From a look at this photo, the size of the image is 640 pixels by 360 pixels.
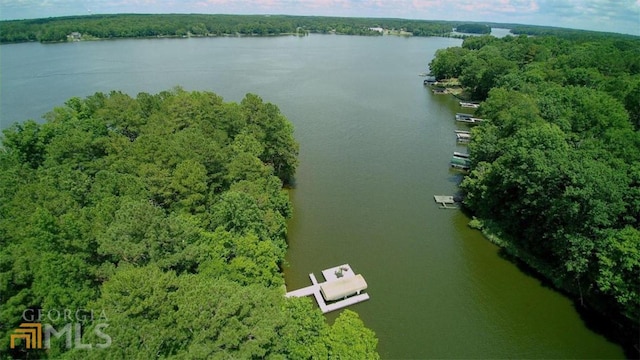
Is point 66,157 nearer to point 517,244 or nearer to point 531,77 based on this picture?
point 517,244

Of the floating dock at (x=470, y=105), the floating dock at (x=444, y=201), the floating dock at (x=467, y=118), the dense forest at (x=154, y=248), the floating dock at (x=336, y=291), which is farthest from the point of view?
the floating dock at (x=470, y=105)

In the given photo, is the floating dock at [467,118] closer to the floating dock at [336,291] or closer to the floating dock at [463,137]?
the floating dock at [463,137]

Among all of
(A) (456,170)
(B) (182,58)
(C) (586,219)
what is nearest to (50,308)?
(C) (586,219)

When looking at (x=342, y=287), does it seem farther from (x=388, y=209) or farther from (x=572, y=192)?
(x=572, y=192)

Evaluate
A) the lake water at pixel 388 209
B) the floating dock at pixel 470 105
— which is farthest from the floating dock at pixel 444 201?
the floating dock at pixel 470 105

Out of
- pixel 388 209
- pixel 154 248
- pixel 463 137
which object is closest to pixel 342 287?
pixel 154 248

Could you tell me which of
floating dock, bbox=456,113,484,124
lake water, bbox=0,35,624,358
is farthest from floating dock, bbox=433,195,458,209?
floating dock, bbox=456,113,484,124
